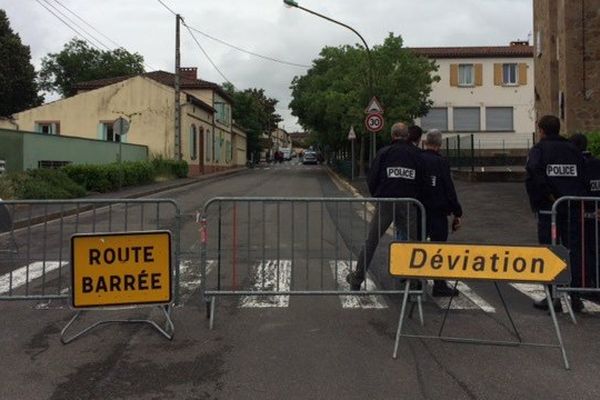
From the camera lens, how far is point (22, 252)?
10008 millimetres

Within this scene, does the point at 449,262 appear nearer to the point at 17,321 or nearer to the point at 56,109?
the point at 17,321

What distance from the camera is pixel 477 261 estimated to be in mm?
5113

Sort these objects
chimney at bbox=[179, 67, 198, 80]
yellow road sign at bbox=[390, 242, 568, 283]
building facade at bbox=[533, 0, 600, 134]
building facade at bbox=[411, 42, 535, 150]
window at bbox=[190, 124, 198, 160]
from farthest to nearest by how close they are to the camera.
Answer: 1. chimney at bbox=[179, 67, 198, 80]
2. building facade at bbox=[411, 42, 535, 150]
3. window at bbox=[190, 124, 198, 160]
4. building facade at bbox=[533, 0, 600, 134]
5. yellow road sign at bbox=[390, 242, 568, 283]

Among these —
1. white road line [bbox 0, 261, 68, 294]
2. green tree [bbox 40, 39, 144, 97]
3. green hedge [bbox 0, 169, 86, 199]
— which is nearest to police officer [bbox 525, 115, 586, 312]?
white road line [bbox 0, 261, 68, 294]

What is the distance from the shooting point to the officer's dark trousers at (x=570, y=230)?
21.3 feet

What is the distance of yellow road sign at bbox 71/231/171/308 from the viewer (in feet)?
18.1

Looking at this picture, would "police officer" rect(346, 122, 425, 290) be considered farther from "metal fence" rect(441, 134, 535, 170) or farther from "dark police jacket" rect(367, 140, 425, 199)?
"metal fence" rect(441, 134, 535, 170)

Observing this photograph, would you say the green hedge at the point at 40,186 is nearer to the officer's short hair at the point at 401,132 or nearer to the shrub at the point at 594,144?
the officer's short hair at the point at 401,132

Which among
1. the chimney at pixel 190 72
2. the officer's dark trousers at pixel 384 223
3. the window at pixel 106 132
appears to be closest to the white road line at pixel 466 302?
the officer's dark trousers at pixel 384 223

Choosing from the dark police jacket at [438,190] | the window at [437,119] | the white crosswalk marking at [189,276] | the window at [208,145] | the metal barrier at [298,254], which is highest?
the window at [437,119]

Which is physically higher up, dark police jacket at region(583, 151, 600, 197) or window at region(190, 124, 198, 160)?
window at region(190, 124, 198, 160)

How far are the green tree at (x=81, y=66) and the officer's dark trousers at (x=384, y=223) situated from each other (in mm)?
68465

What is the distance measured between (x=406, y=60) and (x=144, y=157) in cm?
1543

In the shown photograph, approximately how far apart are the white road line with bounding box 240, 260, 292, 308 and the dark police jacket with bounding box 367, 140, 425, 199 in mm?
1514
